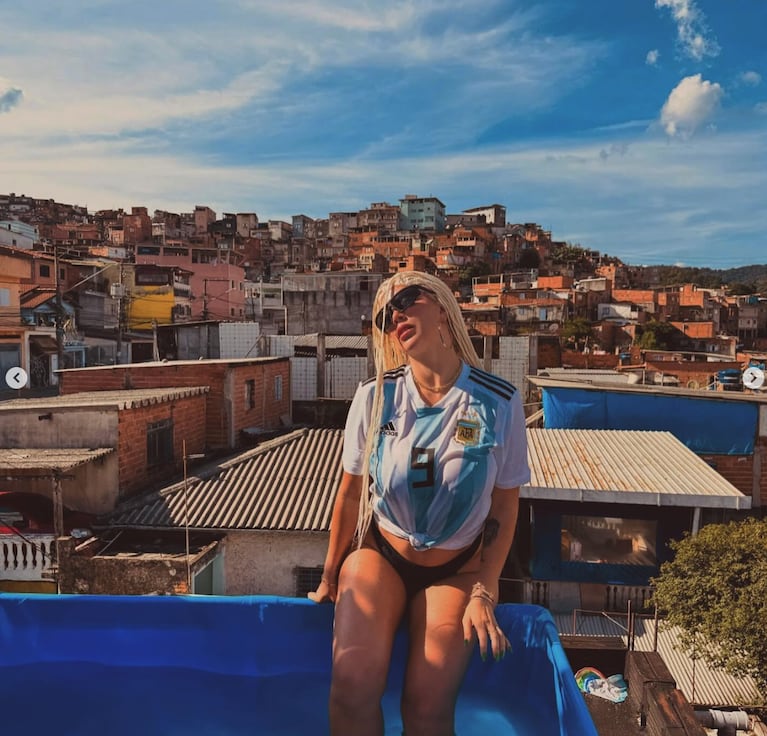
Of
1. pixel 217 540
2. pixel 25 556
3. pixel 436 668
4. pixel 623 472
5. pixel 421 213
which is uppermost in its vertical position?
pixel 421 213

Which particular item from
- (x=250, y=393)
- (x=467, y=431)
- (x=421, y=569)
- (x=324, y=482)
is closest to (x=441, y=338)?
(x=467, y=431)

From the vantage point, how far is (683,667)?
8633mm

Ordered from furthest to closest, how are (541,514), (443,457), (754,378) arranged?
(754,378) < (541,514) < (443,457)

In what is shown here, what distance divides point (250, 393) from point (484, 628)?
13.5 metres

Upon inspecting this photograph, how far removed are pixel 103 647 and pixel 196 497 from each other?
23.3ft

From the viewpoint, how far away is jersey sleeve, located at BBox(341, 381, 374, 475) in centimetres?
307

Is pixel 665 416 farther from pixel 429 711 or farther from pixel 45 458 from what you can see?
pixel 429 711

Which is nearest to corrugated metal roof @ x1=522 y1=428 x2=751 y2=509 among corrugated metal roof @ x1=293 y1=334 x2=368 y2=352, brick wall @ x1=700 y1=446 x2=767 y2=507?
brick wall @ x1=700 y1=446 x2=767 y2=507

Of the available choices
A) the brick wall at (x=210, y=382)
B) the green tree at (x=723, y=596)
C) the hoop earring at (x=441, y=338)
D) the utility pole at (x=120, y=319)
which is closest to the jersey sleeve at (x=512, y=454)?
the hoop earring at (x=441, y=338)

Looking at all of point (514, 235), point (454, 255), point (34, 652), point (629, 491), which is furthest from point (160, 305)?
point (514, 235)

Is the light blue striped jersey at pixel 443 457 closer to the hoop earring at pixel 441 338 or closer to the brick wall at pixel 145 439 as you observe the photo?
the hoop earring at pixel 441 338

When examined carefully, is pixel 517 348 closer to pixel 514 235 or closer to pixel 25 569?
pixel 25 569

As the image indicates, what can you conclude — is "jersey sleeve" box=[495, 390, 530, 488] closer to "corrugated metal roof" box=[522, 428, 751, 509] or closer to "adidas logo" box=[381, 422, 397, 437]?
"adidas logo" box=[381, 422, 397, 437]

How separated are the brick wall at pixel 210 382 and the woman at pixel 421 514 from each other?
11.5 metres
